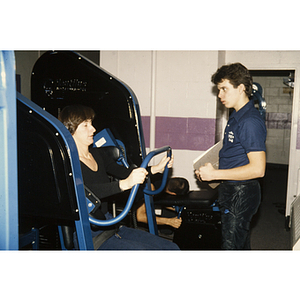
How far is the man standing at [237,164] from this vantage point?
205cm

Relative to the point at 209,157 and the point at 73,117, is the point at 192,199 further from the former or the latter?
the point at 73,117

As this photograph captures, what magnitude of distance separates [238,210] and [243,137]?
0.49 meters

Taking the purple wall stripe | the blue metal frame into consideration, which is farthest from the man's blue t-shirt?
the purple wall stripe

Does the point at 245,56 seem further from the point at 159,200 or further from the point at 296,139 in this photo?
the point at 159,200

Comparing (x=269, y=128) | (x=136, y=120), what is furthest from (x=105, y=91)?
(x=269, y=128)

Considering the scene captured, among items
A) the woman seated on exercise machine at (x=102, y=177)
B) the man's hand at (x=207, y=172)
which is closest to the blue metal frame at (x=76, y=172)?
the woman seated on exercise machine at (x=102, y=177)

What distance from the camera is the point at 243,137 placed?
6.70 feet

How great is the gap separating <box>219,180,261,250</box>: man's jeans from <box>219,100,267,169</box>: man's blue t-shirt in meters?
→ 0.16

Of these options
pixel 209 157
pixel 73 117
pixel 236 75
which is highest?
pixel 236 75

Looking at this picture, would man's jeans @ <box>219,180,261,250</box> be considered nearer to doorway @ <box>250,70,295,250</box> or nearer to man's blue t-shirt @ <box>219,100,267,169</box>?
man's blue t-shirt @ <box>219,100,267,169</box>

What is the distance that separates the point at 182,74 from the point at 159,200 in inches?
71.5

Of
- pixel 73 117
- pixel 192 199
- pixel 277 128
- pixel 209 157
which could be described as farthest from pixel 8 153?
pixel 277 128

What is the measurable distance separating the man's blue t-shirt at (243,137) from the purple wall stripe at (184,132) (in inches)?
71.6

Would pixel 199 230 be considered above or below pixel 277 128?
below
